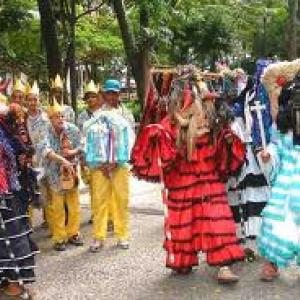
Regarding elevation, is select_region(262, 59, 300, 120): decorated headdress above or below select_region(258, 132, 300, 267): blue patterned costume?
above

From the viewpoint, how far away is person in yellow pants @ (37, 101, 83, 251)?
7.50 m

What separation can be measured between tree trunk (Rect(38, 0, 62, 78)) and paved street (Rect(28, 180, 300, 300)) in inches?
213

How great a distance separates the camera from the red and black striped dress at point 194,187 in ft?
19.5

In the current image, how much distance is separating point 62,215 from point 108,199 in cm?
51

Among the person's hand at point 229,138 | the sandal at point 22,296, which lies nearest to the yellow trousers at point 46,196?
the sandal at point 22,296

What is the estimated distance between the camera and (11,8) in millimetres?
14867

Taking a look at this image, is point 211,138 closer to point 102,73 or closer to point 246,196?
point 246,196

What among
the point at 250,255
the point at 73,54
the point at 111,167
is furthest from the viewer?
the point at 73,54

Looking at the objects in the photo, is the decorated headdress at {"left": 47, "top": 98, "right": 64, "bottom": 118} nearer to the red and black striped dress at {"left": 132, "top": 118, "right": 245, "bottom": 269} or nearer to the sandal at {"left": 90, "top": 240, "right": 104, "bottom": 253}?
the sandal at {"left": 90, "top": 240, "right": 104, "bottom": 253}

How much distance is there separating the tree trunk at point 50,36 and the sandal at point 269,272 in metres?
7.46

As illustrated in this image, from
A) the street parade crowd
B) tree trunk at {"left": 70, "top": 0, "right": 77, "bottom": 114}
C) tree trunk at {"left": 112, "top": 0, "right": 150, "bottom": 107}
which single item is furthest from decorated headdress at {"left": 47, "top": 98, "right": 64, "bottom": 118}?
tree trunk at {"left": 70, "top": 0, "right": 77, "bottom": 114}

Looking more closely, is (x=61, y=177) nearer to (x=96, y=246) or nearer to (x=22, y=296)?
(x=96, y=246)

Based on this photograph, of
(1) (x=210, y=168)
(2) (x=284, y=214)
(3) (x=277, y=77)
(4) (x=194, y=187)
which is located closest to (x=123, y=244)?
(4) (x=194, y=187)

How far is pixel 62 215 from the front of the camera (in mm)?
7613
